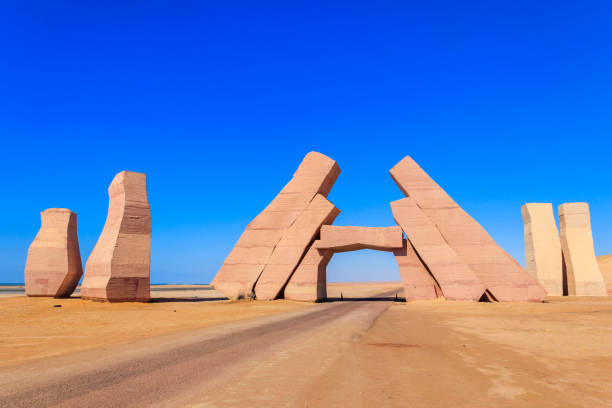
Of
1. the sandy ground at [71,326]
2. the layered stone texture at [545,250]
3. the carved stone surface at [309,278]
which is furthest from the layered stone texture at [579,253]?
the sandy ground at [71,326]

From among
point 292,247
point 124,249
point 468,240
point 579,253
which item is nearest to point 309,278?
point 292,247

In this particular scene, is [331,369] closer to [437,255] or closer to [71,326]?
[71,326]

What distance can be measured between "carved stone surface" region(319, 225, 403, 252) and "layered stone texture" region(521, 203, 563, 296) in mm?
12998

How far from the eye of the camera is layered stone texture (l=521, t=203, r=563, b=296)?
103 feet

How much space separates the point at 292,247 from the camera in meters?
26.7

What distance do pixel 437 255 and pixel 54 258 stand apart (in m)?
22.9

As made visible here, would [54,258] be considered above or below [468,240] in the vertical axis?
below

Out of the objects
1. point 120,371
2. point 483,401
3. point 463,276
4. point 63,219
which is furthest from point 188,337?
point 63,219

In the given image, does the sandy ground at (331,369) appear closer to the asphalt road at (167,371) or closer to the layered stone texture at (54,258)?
the asphalt road at (167,371)

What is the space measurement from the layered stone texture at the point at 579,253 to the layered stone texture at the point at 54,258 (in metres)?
33.8

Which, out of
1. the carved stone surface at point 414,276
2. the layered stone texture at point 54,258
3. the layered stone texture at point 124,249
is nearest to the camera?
the layered stone texture at point 124,249

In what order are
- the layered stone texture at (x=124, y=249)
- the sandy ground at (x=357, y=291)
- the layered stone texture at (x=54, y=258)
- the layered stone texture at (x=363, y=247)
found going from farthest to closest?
1. the sandy ground at (x=357, y=291)
2. the layered stone texture at (x=54, y=258)
3. the layered stone texture at (x=363, y=247)
4. the layered stone texture at (x=124, y=249)

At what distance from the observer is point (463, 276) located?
23.6 m

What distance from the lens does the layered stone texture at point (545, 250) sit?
3150 centimetres
